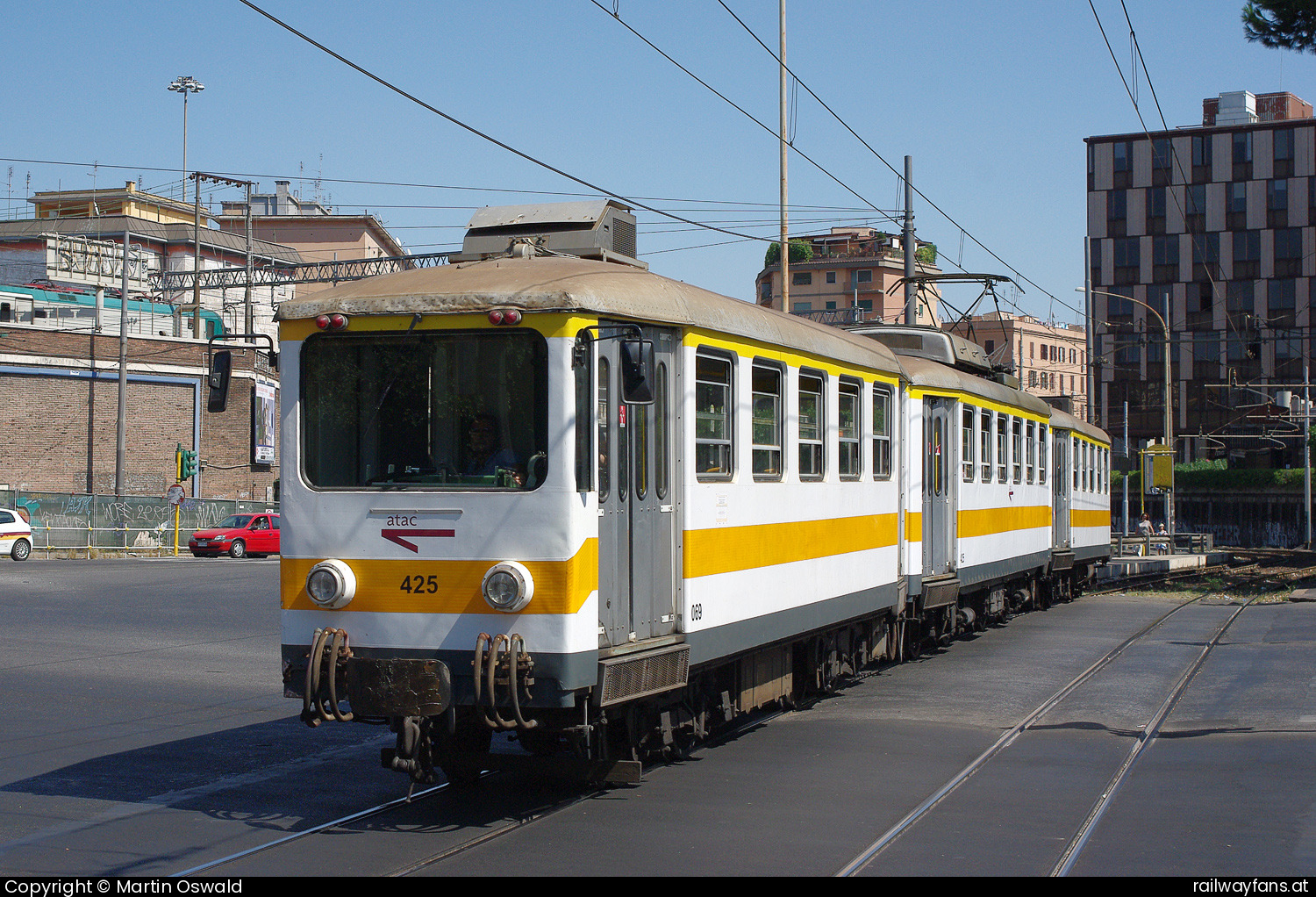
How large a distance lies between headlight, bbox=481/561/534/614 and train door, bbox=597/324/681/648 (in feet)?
1.64

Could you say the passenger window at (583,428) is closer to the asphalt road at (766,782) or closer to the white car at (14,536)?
the asphalt road at (766,782)

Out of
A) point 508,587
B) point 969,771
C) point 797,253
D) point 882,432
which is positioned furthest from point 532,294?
point 797,253

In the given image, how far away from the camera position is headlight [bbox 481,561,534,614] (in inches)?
301

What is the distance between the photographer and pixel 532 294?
25.8ft

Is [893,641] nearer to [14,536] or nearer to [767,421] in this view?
[767,421]

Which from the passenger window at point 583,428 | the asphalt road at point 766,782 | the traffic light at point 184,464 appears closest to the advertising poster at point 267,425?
the traffic light at point 184,464

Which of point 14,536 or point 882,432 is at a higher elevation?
point 882,432

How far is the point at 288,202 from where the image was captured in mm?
89250

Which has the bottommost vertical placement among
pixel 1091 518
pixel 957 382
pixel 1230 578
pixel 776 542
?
pixel 1230 578

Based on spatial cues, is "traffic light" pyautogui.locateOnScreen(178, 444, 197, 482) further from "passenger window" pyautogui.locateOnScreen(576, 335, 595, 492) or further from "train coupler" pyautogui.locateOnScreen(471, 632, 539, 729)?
"train coupler" pyautogui.locateOnScreen(471, 632, 539, 729)

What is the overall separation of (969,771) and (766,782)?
4.59 feet

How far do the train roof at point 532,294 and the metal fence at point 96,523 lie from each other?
36687 millimetres

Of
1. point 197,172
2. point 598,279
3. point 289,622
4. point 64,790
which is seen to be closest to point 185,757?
point 64,790

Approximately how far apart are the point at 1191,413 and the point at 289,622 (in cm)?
7658
